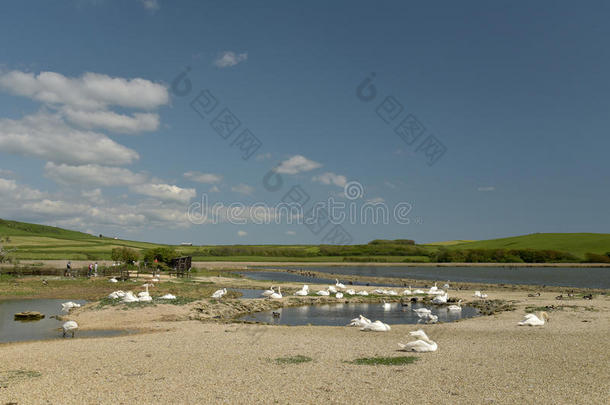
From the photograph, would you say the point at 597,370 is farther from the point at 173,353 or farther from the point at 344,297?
the point at 344,297

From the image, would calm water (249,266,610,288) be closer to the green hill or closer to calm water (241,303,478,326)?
calm water (241,303,478,326)

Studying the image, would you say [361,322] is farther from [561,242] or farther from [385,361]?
[561,242]

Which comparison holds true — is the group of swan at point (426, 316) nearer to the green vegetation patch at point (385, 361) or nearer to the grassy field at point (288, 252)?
the green vegetation patch at point (385, 361)

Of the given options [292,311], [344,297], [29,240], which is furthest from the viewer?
[29,240]

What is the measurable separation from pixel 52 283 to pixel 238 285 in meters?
18.4

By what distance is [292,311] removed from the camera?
32.3 meters

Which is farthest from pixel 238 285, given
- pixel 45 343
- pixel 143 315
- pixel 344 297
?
pixel 45 343

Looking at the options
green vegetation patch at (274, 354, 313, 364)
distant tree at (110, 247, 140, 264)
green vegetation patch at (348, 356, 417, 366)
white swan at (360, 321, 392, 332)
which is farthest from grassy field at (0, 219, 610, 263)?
green vegetation patch at (348, 356, 417, 366)

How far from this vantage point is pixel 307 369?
13.2 metres

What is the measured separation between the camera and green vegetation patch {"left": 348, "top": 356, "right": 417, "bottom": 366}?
45.1 feet

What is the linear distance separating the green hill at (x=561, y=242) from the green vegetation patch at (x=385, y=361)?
133m

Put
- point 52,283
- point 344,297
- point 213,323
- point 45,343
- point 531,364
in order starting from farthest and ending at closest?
1. point 52,283
2. point 344,297
3. point 213,323
4. point 45,343
5. point 531,364

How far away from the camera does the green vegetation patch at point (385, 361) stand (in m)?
13.8

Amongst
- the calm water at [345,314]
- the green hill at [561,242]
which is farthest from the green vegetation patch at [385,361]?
the green hill at [561,242]
